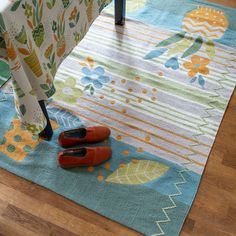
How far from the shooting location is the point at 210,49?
184 centimetres

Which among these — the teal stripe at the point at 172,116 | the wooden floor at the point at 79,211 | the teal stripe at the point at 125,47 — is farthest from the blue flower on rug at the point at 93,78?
the wooden floor at the point at 79,211

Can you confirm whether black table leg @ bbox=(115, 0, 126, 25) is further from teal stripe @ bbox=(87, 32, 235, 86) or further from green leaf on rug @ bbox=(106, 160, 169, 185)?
green leaf on rug @ bbox=(106, 160, 169, 185)

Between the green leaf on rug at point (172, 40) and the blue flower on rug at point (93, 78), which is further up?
the green leaf on rug at point (172, 40)

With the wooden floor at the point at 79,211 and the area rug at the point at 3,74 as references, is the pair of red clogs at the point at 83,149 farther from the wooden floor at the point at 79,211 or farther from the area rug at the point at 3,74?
the area rug at the point at 3,74

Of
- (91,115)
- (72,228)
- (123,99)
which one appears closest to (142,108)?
(123,99)

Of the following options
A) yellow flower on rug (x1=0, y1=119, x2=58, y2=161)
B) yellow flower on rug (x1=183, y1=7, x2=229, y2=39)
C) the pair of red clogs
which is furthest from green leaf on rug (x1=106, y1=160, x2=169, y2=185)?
yellow flower on rug (x1=183, y1=7, x2=229, y2=39)

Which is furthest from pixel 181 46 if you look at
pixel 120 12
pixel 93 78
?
pixel 93 78

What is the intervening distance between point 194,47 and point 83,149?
947 millimetres

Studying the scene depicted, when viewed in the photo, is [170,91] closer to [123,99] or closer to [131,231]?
[123,99]

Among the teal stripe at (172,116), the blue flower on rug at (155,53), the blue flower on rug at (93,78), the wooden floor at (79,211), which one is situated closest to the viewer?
the wooden floor at (79,211)

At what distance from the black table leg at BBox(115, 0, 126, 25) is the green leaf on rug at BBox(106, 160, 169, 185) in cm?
96

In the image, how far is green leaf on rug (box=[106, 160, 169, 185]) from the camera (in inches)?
54.0

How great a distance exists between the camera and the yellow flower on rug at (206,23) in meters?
1.92

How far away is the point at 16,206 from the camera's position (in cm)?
131
